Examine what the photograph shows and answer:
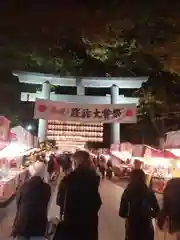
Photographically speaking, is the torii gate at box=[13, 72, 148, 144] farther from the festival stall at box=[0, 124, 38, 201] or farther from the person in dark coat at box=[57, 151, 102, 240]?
the person in dark coat at box=[57, 151, 102, 240]

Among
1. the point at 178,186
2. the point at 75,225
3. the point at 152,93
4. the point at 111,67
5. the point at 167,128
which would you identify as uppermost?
the point at 111,67

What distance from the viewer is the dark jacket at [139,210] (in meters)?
4.89

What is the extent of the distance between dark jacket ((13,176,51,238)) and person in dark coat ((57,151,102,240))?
0.81ft

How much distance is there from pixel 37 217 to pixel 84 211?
59 cm

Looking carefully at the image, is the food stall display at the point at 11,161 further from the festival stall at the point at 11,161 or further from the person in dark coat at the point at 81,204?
the person in dark coat at the point at 81,204

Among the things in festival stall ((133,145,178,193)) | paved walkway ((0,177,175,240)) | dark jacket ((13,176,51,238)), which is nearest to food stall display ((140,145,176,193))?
festival stall ((133,145,178,193))

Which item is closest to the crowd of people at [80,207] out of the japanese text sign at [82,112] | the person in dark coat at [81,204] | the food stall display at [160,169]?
the person in dark coat at [81,204]

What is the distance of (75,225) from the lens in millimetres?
4328

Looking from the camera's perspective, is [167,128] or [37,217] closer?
[37,217]

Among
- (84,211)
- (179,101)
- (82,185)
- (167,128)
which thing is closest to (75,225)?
(84,211)

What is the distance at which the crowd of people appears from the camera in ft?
14.3

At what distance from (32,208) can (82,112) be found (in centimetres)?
1053

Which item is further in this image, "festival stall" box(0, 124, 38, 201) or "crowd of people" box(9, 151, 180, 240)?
"festival stall" box(0, 124, 38, 201)

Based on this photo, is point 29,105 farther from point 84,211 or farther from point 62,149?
point 84,211
